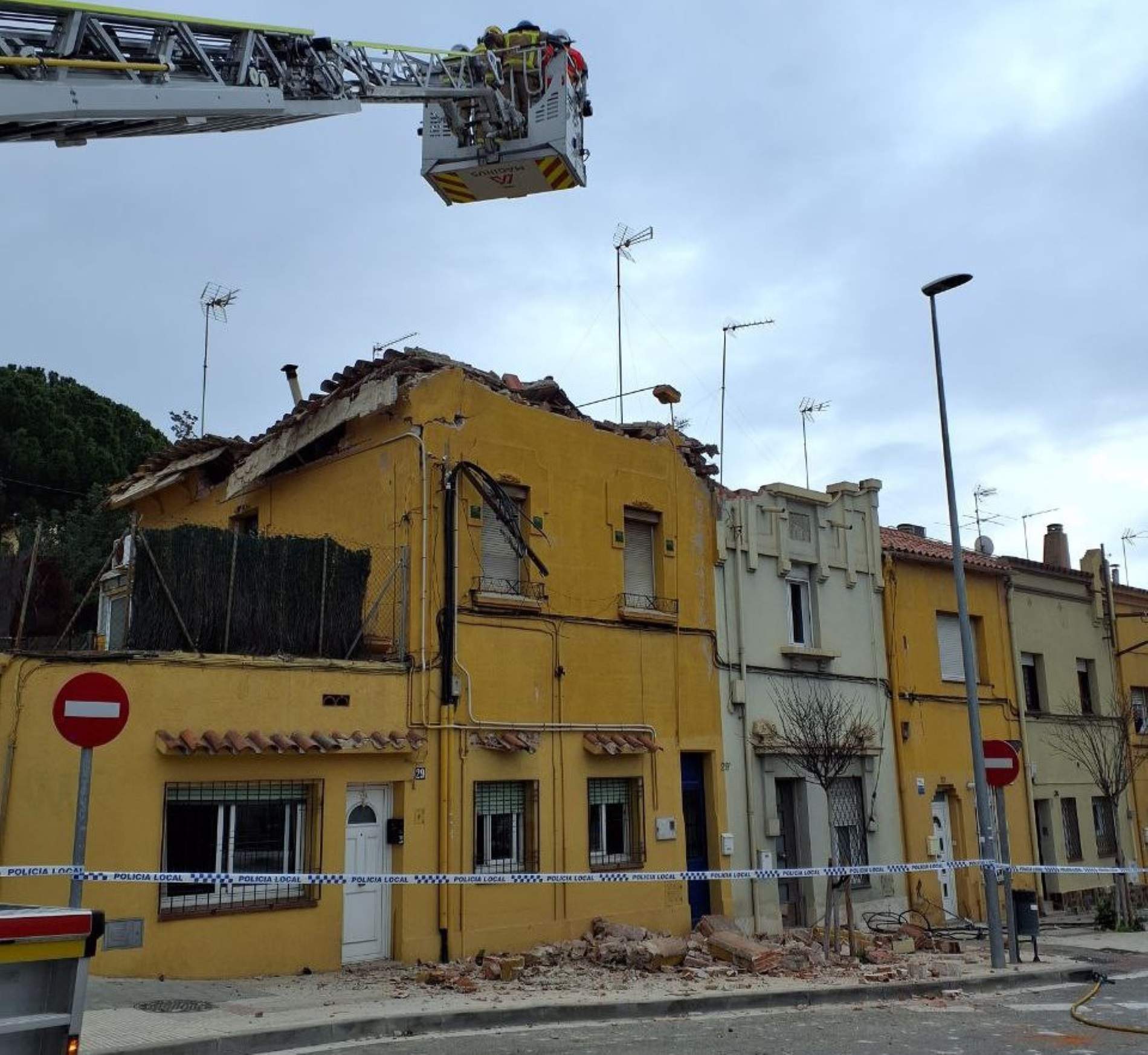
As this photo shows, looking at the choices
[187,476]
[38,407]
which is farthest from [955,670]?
[38,407]

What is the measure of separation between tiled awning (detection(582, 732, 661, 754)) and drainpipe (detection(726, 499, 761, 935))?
2.18 m

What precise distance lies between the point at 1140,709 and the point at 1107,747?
3153 millimetres

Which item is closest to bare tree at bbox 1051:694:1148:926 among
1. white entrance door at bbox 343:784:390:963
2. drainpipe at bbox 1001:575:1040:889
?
drainpipe at bbox 1001:575:1040:889

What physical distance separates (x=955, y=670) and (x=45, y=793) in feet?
57.7

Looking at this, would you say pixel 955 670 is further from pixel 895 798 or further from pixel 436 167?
pixel 436 167

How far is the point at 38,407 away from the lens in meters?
31.7

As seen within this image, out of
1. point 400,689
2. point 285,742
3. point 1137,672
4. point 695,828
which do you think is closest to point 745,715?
point 695,828

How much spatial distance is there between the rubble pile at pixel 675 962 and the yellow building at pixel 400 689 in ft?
2.50

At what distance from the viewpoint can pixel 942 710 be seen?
23.2 m

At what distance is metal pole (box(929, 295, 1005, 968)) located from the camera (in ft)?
51.3

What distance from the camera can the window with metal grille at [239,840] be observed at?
13.0 m

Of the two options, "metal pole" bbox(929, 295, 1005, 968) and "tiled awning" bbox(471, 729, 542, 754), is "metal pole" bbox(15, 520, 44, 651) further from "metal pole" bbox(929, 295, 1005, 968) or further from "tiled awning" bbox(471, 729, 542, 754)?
"metal pole" bbox(929, 295, 1005, 968)

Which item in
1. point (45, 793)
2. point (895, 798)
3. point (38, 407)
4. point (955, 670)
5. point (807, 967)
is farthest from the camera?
point (38, 407)

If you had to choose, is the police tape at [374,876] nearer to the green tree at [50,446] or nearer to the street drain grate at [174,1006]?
the street drain grate at [174,1006]
